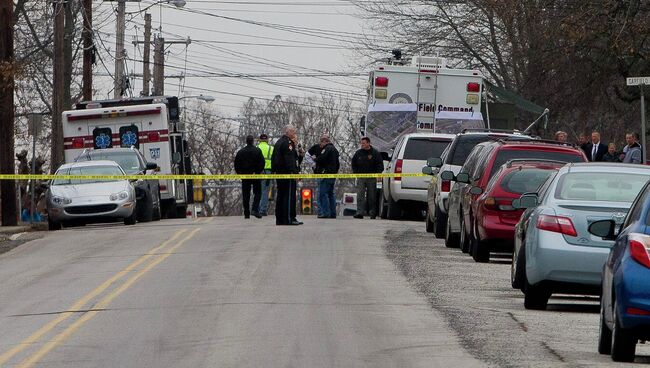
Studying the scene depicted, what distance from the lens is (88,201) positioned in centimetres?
3092

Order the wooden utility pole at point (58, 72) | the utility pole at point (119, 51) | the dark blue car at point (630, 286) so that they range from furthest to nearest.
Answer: the utility pole at point (119, 51) < the wooden utility pole at point (58, 72) < the dark blue car at point (630, 286)

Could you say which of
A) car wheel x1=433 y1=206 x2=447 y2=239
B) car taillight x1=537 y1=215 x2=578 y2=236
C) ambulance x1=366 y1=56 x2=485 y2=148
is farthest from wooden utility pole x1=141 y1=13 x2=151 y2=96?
car taillight x1=537 y1=215 x2=578 y2=236

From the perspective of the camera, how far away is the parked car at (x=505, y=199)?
20.0 metres

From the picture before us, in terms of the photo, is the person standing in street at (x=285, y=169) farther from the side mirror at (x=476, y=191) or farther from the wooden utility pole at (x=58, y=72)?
the wooden utility pole at (x=58, y=72)

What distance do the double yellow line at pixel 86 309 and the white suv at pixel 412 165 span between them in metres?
7.95

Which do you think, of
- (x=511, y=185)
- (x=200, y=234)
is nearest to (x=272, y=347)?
(x=511, y=185)

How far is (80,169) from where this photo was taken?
32312 mm

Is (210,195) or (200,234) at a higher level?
(200,234)

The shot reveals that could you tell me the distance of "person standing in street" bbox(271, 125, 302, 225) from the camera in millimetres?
28469

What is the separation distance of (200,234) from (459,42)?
29292 mm

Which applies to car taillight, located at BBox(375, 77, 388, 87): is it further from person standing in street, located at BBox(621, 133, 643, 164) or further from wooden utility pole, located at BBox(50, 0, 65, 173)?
wooden utility pole, located at BBox(50, 0, 65, 173)

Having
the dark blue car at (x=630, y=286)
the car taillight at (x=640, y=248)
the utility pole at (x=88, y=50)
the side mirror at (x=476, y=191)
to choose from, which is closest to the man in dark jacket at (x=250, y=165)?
the side mirror at (x=476, y=191)

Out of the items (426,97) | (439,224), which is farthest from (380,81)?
(439,224)

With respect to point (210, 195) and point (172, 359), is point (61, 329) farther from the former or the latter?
point (210, 195)
